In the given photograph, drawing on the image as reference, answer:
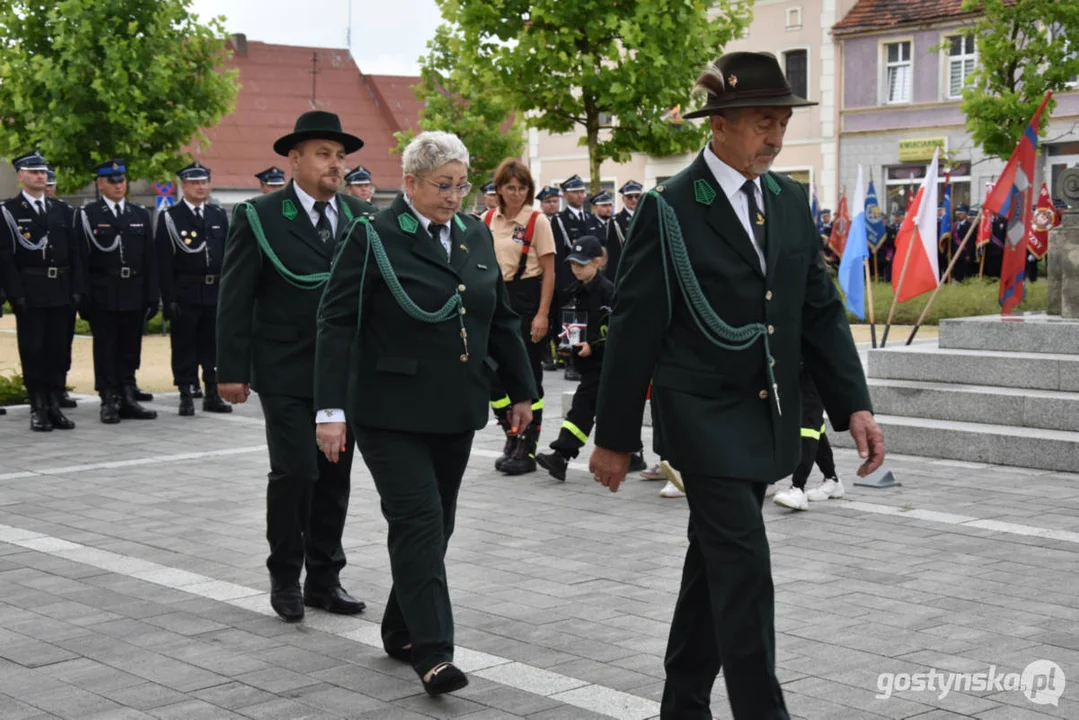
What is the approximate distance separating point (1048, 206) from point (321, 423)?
23093mm

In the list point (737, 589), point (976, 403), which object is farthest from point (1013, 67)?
point (737, 589)

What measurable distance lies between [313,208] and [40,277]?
8.07m

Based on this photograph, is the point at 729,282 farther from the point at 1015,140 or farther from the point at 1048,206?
the point at 1015,140

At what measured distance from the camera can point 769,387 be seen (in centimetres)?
446

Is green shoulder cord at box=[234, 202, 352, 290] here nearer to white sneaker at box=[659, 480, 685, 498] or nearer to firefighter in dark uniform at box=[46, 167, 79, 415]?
white sneaker at box=[659, 480, 685, 498]

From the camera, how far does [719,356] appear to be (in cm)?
442

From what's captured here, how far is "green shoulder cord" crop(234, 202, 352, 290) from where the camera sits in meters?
6.47

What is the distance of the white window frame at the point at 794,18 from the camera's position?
44.8 meters

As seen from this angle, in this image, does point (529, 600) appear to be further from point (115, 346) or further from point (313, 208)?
point (115, 346)

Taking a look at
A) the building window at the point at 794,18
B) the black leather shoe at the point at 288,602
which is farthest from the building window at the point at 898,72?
the black leather shoe at the point at 288,602

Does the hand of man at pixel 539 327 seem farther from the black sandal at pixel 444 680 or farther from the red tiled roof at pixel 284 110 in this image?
the red tiled roof at pixel 284 110

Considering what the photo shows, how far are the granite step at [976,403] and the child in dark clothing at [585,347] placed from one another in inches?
106

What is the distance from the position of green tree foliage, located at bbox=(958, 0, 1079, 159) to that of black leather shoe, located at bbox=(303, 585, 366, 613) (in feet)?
91.1

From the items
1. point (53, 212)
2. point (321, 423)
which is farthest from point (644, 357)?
point (53, 212)
